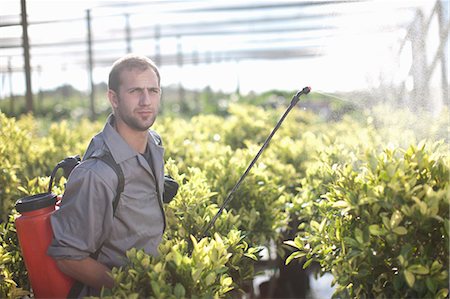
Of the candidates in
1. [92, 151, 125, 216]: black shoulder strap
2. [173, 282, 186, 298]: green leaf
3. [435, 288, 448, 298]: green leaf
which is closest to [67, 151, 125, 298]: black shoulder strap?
[92, 151, 125, 216]: black shoulder strap

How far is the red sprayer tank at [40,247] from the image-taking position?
2.24 metres

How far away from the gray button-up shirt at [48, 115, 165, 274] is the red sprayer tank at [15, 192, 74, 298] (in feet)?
0.20

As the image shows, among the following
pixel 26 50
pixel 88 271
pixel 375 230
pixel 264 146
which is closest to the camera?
pixel 375 230

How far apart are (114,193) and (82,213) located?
155mm

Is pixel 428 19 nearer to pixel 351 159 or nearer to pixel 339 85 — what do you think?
pixel 351 159

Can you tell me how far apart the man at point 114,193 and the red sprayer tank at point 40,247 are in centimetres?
6

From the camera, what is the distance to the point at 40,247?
2236 millimetres

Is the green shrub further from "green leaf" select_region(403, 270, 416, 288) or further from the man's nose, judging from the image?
the man's nose

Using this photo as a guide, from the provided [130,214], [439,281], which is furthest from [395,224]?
[130,214]

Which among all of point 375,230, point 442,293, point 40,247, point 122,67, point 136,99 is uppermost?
point 122,67

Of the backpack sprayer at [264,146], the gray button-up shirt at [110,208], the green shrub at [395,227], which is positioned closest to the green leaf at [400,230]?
the green shrub at [395,227]

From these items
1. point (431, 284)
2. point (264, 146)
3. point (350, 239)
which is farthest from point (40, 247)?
point (431, 284)

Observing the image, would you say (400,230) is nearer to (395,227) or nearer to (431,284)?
(395,227)

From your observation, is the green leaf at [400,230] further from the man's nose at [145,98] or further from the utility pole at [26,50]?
the utility pole at [26,50]
